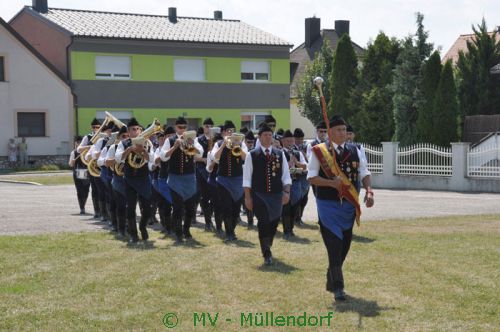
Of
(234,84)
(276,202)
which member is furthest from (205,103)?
(276,202)

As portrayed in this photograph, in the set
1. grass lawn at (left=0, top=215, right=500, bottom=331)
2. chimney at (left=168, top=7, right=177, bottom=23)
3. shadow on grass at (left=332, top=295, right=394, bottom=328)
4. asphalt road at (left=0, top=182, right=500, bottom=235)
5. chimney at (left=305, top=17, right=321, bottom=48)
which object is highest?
chimney at (left=305, top=17, right=321, bottom=48)

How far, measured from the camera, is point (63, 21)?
134 ft

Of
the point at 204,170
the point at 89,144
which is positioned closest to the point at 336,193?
the point at 204,170

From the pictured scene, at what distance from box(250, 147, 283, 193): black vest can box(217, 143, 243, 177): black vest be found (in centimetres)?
238

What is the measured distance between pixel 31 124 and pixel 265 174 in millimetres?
30359

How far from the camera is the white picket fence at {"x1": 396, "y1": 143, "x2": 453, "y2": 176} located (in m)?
24.8

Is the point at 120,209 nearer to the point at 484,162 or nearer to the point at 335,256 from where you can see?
the point at 335,256

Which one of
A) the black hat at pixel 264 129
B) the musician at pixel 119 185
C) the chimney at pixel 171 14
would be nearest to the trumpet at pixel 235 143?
the musician at pixel 119 185

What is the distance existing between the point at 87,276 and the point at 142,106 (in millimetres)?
31783

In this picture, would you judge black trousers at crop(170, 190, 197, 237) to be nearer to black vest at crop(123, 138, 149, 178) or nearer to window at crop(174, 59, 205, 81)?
black vest at crop(123, 138, 149, 178)

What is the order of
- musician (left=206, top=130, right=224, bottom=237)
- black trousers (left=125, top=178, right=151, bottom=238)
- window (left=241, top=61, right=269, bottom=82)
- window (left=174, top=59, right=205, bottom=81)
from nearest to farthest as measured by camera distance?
black trousers (left=125, top=178, right=151, bottom=238), musician (left=206, top=130, right=224, bottom=237), window (left=174, top=59, right=205, bottom=81), window (left=241, top=61, right=269, bottom=82)

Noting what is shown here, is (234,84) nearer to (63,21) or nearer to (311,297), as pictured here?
(63,21)

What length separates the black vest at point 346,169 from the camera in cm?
892

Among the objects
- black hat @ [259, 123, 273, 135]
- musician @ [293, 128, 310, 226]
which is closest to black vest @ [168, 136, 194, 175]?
musician @ [293, 128, 310, 226]
